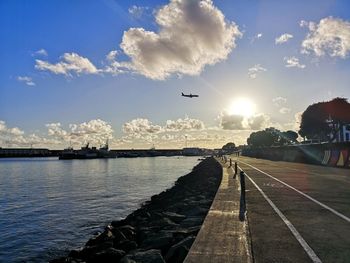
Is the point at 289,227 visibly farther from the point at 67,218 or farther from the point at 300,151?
the point at 300,151

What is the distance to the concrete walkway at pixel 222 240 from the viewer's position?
695 cm

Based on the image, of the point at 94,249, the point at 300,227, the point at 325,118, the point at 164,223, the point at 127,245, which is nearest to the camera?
the point at 300,227

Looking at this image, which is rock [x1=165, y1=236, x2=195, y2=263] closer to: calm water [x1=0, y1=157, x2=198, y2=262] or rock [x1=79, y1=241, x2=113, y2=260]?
rock [x1=79, y1=241, x2=113, y2=260]

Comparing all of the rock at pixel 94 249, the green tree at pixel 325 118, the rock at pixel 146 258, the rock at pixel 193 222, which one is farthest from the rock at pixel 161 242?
the green tree at pixel 325 118

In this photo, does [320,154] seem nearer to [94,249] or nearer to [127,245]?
[127,245]

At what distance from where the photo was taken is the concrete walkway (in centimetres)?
695

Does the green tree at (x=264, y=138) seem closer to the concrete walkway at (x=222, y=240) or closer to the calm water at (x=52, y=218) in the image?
the calm water at (x=52, y=218)

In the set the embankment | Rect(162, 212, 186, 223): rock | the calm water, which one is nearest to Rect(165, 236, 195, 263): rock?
Rect(162, 212, 186, 223): rock

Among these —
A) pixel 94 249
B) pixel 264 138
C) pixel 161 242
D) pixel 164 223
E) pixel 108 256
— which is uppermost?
pixel 264 138

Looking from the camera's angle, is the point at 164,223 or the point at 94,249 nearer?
the point at 94,249

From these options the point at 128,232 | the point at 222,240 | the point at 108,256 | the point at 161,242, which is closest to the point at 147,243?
the point at 161,242

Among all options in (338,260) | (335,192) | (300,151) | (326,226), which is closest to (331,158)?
(300,151)

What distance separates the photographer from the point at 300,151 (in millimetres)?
54375

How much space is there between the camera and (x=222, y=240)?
26.7ft
